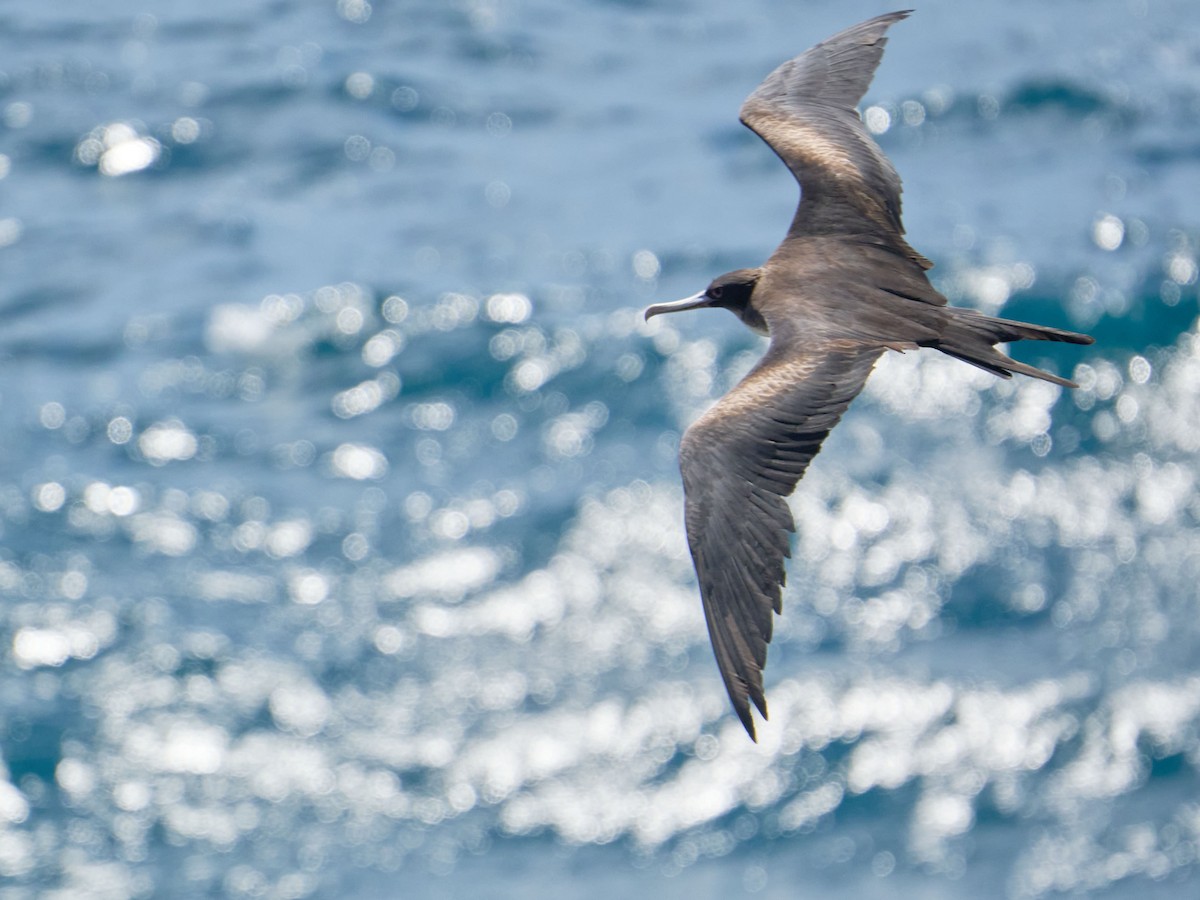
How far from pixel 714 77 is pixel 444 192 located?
4321 mm

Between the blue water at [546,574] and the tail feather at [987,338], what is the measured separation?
1044 cm

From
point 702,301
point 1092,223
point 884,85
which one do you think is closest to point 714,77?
point 884,85

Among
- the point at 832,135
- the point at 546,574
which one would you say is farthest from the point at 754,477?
the point at 546,574

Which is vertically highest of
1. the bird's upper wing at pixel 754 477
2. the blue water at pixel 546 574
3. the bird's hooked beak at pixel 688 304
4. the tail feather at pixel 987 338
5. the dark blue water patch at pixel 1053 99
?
the tail feather at pixel 987 338

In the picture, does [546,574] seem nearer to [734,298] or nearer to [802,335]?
[734,298]

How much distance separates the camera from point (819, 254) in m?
8.02

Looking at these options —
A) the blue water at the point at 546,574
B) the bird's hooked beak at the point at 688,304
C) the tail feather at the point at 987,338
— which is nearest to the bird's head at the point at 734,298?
the bird's hooked beak at the point at 688,304

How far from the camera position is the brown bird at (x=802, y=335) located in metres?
6.60

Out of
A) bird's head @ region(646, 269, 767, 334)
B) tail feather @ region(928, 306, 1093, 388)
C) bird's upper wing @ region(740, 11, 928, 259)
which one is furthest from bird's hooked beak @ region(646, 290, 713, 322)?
tail feather @ region(928, 306, 1093, 388)

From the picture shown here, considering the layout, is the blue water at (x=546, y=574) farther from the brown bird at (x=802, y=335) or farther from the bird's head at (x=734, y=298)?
the bird's head at (x=734, y=298)

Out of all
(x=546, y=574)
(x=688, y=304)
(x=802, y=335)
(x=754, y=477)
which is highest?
(x=802, y=335)

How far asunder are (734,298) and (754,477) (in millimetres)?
1537

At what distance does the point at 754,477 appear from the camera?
6809 mm

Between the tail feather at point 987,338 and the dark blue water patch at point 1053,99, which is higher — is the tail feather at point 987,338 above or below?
above
